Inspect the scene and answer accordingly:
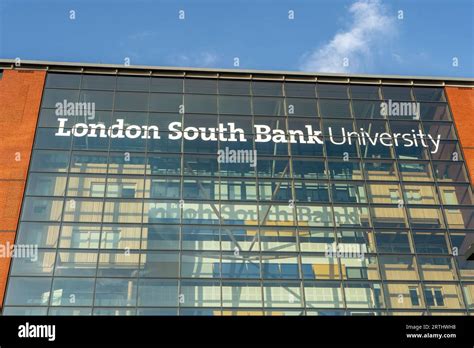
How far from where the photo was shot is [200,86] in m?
31.5

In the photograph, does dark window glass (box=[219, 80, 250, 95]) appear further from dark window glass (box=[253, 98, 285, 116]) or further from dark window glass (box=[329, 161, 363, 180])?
dark window glass (box=[329, 161, 363, 180])

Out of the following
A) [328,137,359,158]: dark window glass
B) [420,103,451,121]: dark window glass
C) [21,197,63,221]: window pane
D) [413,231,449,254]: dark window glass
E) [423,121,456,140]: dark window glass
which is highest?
[420,103,451,121]: dark window glass

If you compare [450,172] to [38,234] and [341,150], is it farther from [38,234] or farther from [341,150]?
[38,234]

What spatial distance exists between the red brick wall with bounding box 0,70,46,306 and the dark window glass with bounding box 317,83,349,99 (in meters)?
15.3

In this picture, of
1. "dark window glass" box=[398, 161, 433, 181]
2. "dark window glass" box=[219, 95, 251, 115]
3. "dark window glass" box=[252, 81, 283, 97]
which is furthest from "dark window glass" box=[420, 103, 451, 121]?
"dark window glass" box=[219, 95, 251, 115]

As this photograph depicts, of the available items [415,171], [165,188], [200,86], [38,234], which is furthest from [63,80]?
[415,171]

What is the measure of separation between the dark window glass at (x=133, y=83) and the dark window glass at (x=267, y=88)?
19.8 feet

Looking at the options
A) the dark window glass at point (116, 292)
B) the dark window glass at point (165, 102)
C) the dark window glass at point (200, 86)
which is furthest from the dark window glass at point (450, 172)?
the dark window glass at point (116, 292)

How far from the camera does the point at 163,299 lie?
2339cm

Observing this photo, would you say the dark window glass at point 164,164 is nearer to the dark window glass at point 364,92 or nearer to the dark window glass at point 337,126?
the dark window glass at point 337,126

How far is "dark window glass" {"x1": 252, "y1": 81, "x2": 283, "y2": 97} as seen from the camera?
31.5 m

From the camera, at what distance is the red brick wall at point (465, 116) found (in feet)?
96.3

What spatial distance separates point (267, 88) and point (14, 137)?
13678mm

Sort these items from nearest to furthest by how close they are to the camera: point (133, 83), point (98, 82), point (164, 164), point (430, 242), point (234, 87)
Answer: point (430, 242) → point (164, 164) → point (98, 82) → point (133, 83) → point (234, 87)
